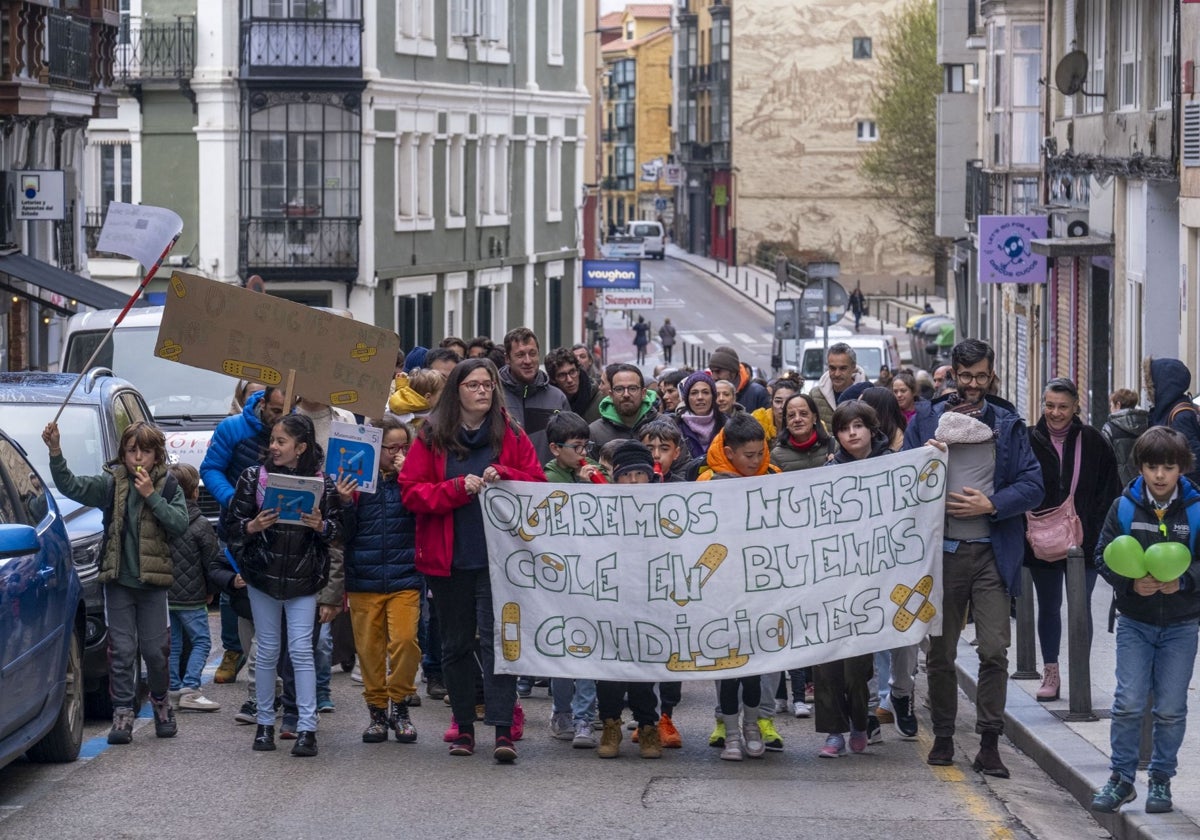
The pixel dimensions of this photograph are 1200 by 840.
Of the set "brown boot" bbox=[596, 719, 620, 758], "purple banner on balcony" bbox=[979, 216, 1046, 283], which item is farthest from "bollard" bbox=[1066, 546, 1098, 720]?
"purple banner on balcony" bbox=[979, 216, 1046, 283]

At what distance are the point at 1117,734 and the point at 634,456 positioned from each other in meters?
2.74

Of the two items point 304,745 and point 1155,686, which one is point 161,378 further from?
point 1155,686

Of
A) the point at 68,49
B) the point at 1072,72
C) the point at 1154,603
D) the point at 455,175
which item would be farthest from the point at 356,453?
the point at 455,175

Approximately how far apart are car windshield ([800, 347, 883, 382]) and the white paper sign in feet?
80.9

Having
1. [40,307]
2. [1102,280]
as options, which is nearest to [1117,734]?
[1102,280]

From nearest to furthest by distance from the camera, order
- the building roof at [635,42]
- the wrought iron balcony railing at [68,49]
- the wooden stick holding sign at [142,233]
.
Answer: the wooden stick holding sign at [142,233], the wrought iron balcony railing at [68,49], the building roof at [635,42]

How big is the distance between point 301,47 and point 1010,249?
52.8 ft

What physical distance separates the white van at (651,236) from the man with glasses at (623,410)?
95.4 metres

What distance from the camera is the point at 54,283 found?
85.3 ft

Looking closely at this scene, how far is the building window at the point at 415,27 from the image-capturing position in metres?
43.5

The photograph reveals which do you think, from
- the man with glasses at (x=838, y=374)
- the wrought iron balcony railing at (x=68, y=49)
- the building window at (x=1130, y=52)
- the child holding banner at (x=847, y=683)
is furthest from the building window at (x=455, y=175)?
the child holding banner at (x=847, y=683)

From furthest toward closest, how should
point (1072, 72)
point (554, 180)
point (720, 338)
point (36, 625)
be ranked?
point (720, 338)
point (554, 180)
point (1072, 72)
point (36, 625)

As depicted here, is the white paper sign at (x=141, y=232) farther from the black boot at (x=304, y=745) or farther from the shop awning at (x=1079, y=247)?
the shop awning at (x=1079, y=247)

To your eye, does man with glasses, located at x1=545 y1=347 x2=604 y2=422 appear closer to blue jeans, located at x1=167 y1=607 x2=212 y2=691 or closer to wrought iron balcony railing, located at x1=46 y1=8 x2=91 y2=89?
blue jeans, located at x1=167 y1=607 x2=212 y2=691
